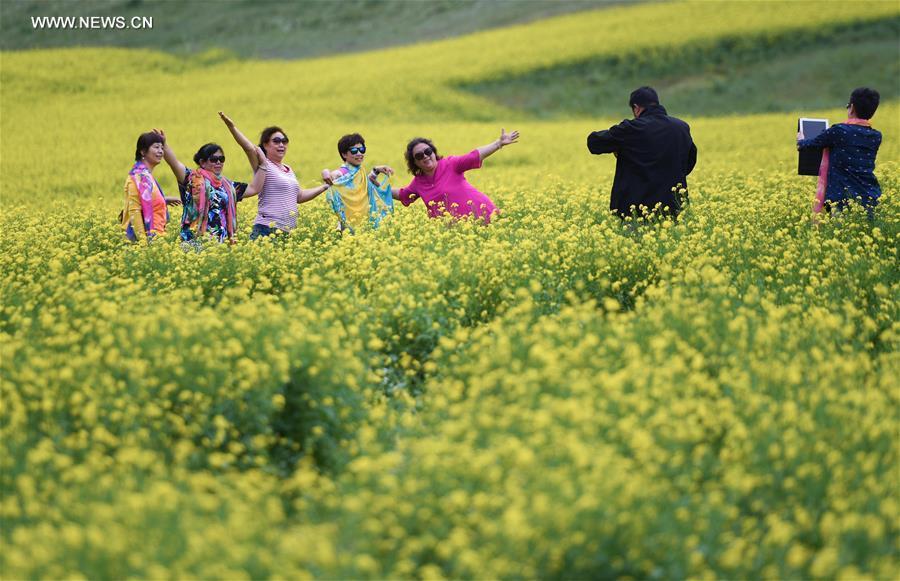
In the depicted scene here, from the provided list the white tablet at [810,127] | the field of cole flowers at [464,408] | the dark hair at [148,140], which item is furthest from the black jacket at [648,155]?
the dark hair at [148,140]

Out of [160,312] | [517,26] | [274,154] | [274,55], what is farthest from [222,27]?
[160,312]

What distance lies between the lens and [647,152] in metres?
9.07

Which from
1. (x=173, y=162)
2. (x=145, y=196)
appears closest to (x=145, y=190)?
(x=145, y=196)

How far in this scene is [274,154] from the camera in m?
9.23

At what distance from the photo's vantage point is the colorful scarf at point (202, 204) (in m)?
8.99

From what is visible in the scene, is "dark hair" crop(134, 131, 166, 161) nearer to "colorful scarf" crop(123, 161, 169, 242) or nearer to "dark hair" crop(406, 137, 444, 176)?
"colorful scarf" crop(123, 161, 169, 242)

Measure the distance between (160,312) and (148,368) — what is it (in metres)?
0.44

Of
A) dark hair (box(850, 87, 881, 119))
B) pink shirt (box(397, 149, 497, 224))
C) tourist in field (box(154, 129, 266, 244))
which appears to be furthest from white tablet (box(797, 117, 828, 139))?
tourist in field (box(154, 129, 266, 244))

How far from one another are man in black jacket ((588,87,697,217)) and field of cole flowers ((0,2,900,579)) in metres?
0.50

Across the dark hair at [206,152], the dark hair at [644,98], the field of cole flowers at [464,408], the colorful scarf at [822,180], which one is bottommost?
the field of cole flowers at [464,408]

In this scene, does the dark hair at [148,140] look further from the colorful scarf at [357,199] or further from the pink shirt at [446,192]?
the pink shirt at [446,192]

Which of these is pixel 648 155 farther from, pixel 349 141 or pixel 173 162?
pixel 173 162

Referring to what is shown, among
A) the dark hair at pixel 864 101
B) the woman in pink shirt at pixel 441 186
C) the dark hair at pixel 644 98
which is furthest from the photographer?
the woman in pink shirt at pixel 441 186

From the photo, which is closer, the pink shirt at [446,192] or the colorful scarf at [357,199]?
the colorful scarf at [357,199]
